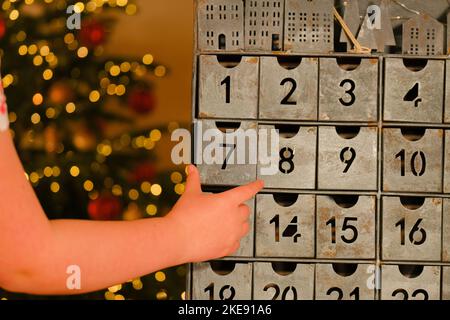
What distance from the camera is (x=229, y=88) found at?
1692 millimetres

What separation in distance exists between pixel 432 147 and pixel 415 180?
10 cm

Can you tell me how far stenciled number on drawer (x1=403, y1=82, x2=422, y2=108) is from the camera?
5.57 feet

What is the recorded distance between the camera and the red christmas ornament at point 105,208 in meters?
3.08

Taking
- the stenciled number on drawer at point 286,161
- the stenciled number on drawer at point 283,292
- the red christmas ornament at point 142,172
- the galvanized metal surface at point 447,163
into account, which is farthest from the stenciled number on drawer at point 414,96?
the red christmas ornament at point 142,172

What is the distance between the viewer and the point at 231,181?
1694 millimetres

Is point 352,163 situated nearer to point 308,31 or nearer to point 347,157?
point 347,157

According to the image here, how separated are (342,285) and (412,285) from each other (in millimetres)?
186

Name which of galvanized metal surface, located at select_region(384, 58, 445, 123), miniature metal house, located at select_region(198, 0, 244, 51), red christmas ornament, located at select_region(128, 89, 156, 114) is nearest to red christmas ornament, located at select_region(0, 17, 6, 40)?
red christmas ornament, located at select_region(128, 89, 156, 114)

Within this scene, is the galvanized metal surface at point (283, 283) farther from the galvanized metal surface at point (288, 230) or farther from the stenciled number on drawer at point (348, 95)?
the stenciled number on drawer at point (348, 95)

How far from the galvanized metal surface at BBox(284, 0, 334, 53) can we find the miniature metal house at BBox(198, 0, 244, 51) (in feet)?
0.41

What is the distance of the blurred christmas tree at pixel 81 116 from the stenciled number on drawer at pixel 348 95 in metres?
1.56

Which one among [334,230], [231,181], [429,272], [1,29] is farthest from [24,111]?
[429,272]

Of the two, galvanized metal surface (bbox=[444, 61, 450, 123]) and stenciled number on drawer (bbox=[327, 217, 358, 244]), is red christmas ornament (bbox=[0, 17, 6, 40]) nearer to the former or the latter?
stenciled number on drawer (bbox=[327, 217, 358, 244])

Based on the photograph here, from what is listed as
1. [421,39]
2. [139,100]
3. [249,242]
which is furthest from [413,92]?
[139,100]
